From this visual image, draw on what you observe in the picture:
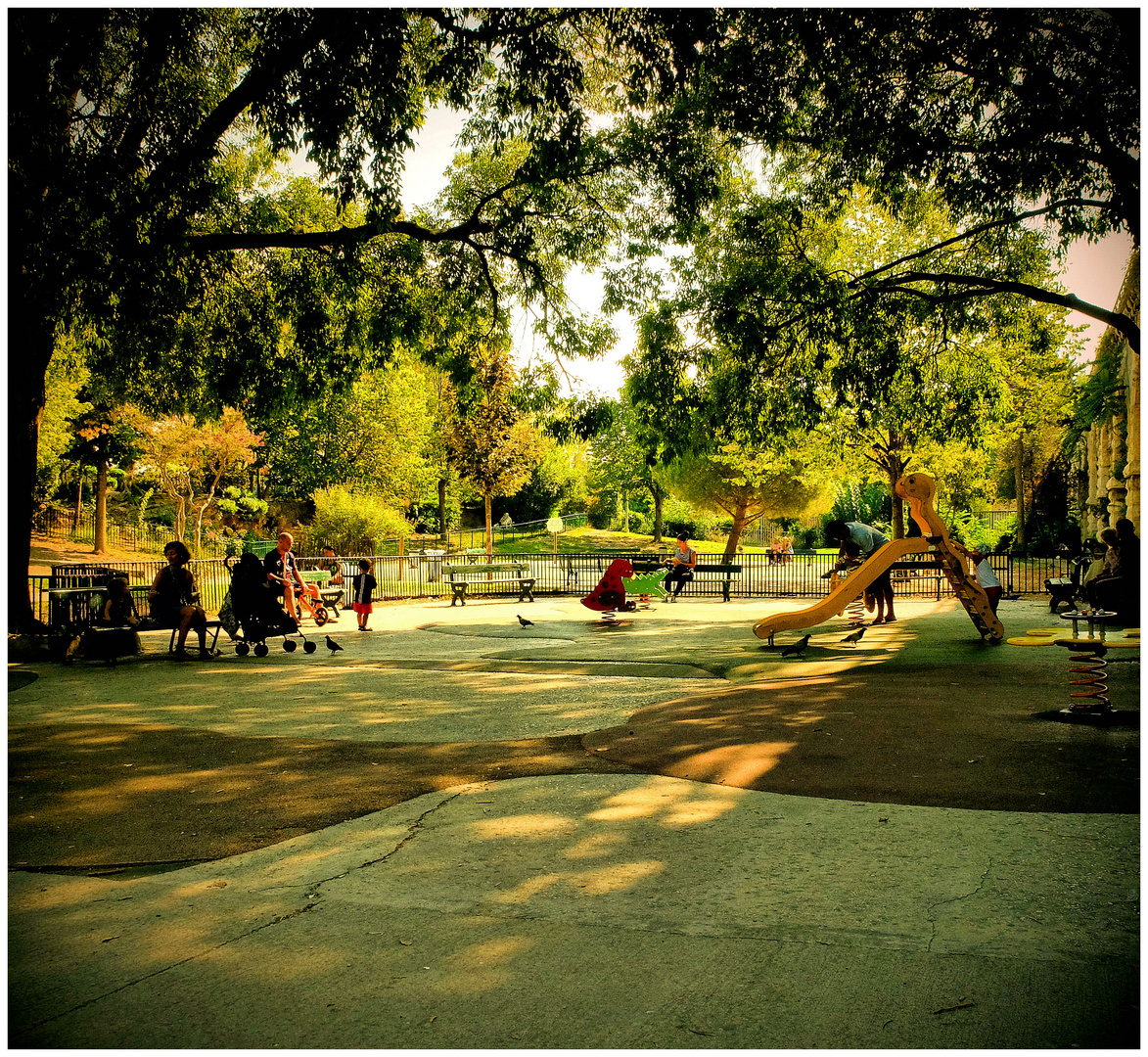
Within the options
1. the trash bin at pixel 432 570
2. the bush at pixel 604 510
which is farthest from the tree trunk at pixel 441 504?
the trash bin at pixel 432 570

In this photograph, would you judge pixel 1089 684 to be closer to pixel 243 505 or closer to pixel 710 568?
pixel 710 568

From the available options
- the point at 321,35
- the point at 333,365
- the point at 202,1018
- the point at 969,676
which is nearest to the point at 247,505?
the point at 333,365

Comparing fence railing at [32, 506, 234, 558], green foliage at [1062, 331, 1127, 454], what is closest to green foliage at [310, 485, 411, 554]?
fence railing at [32, 506, 234, 558]

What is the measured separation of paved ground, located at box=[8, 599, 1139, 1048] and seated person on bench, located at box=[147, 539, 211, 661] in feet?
13.7

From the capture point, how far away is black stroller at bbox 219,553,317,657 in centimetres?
1284

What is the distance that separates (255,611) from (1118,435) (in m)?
20.9

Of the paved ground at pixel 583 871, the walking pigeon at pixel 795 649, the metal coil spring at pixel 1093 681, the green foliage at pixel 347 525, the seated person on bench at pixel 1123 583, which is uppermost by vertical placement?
the green foliage at pixel 347 525

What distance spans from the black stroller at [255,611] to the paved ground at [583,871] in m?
3.86

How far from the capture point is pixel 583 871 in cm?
433

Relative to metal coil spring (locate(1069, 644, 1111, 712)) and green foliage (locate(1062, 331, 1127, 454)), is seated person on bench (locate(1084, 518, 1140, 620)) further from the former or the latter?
green foliage (locate(1062, 331, 1127, 454))

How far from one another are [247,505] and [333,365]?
32576 millimetres

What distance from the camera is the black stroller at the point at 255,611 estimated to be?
42.1 feet

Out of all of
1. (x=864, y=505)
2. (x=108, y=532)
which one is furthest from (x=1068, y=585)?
(x=864, y=505)

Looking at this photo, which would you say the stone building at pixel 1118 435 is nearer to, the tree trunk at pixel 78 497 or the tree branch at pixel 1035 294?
the tree branch at pixel 1035 294
